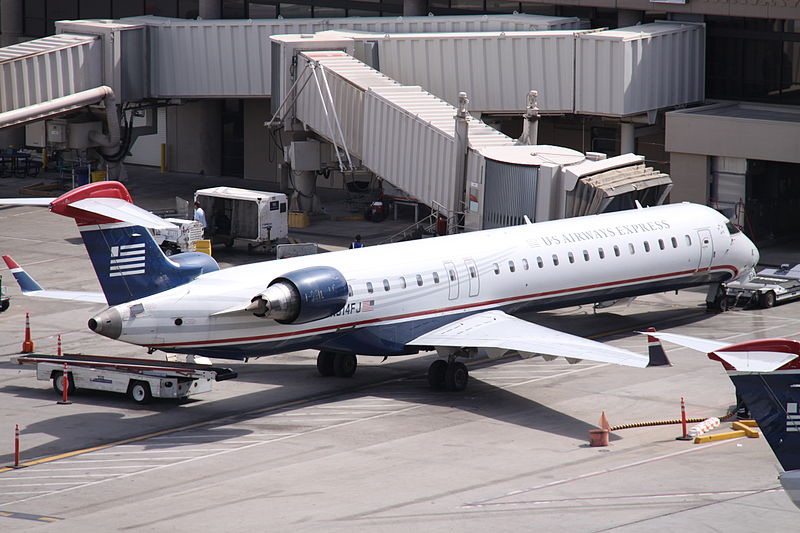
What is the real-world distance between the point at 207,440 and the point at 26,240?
2763 centimetres

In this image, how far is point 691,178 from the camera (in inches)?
2122

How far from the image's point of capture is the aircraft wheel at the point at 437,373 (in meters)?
34.9

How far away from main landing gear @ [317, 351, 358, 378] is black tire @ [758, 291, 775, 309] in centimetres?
1548

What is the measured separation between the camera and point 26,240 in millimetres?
55438

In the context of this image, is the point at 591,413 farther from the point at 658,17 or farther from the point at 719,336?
the point at 658,17

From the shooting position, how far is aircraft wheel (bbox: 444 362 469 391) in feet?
114

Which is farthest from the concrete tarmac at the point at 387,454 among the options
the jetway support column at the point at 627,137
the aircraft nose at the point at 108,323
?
the jetway support column at the point at 627,137

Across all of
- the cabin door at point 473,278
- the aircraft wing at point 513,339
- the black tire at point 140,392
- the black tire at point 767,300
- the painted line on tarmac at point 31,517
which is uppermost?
the cabin door at point 473,278

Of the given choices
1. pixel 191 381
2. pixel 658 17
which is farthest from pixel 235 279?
pixel 658 17

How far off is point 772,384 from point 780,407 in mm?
394

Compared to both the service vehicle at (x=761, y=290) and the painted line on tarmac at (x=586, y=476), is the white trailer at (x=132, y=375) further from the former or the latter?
the service vehicle at (x=761, y=290)

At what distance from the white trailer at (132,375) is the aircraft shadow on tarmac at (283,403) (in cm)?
38

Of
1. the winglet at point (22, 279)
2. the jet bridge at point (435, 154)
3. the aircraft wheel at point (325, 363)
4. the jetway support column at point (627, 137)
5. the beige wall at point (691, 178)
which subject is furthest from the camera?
the jetway support column at point (627, 137)

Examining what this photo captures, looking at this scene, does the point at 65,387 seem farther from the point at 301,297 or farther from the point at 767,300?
the point at 767,300
